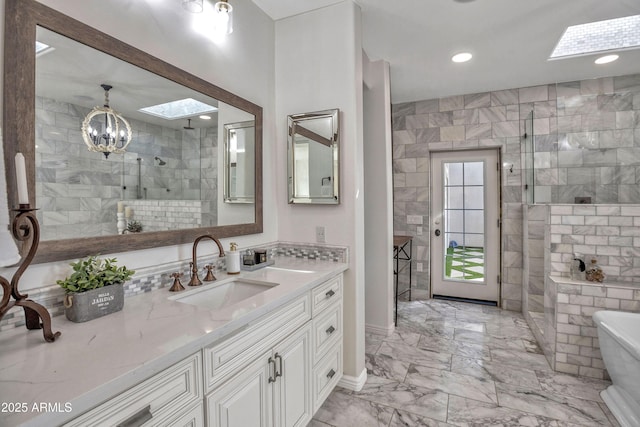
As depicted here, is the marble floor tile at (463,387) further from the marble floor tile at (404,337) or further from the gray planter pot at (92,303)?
the gray planter pot at (92,303)

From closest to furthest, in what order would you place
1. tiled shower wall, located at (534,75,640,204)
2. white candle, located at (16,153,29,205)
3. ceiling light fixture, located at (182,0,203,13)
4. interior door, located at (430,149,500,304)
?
white candle, located at (16,153,29,205) < ceiling light fixture, located at (182,0,203,13) < tiled shower wall, located at (534,75,640,204) < interior door, located at (430,149,500,304)

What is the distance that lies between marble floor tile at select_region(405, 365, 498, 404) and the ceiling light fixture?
9.36ft

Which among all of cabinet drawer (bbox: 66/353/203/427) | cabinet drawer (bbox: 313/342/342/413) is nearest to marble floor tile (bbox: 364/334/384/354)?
cabinet drawer (bbox: 313/342/342/413)

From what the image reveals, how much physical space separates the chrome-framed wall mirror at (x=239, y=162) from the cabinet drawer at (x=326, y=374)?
117 cm

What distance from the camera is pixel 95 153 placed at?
1251mm

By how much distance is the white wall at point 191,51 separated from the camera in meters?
1.21

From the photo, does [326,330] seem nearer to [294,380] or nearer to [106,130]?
[294,380]

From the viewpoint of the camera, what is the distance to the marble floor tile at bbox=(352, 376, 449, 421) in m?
1.96

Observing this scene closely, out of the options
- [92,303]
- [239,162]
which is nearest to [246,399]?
[92,303]

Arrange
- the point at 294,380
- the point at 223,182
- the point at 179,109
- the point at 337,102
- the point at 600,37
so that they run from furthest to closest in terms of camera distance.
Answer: the point at 600,37
the point at 337,102
the point at 223,182
the point at 179,109
the point at 294,380

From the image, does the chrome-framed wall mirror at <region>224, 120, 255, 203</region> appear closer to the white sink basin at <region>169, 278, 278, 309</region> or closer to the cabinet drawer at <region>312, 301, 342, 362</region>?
the white sink basin at <region>169, 278, 278, 309</region>

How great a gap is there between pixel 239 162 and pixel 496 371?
102 inches

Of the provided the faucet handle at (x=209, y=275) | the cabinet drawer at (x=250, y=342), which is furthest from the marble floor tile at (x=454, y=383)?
the faucet handle at (x=209, y=275)

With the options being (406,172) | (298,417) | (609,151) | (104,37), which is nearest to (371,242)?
(406,172)
